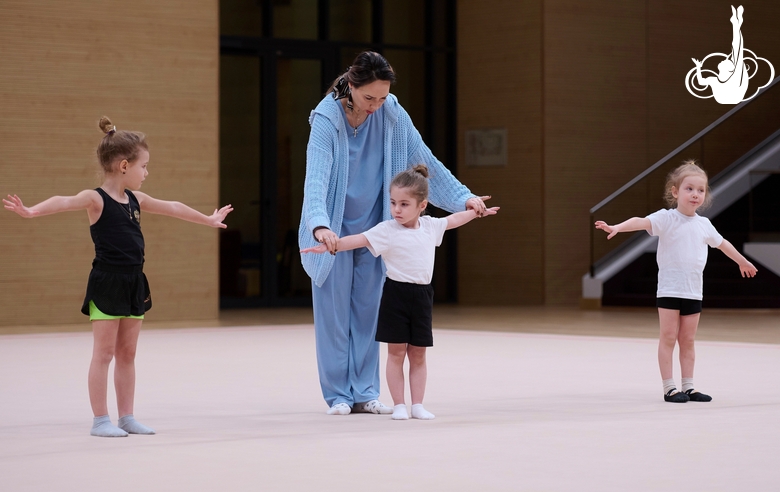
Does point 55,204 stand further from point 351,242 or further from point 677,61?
point 677,61

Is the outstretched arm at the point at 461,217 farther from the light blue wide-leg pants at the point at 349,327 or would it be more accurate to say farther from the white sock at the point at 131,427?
the white sock at the point at 131,427

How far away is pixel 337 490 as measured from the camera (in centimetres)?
356

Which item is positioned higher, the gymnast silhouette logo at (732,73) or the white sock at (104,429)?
the gymnast silhouette logo at (732,73)

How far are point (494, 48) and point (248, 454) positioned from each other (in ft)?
41.4

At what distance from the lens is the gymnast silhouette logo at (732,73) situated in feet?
54.4

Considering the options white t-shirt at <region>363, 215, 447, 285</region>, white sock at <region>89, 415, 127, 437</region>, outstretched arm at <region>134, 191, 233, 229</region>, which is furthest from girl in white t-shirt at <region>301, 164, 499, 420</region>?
white sock at <region>89, 415, 127, 437</region>

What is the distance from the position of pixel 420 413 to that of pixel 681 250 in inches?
75.9

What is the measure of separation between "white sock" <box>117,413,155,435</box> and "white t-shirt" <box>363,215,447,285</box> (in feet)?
4.26

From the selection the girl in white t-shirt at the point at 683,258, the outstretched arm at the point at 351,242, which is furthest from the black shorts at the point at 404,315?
the girl in white t-shirt at the point at 683,258

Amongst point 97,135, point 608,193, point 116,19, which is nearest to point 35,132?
point 97,135

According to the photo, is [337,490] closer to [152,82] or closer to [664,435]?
[664,435]

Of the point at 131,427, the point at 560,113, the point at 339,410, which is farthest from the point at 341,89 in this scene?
the point at 560,113

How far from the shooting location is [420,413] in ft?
17.2

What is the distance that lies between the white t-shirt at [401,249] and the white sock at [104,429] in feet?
4.59
